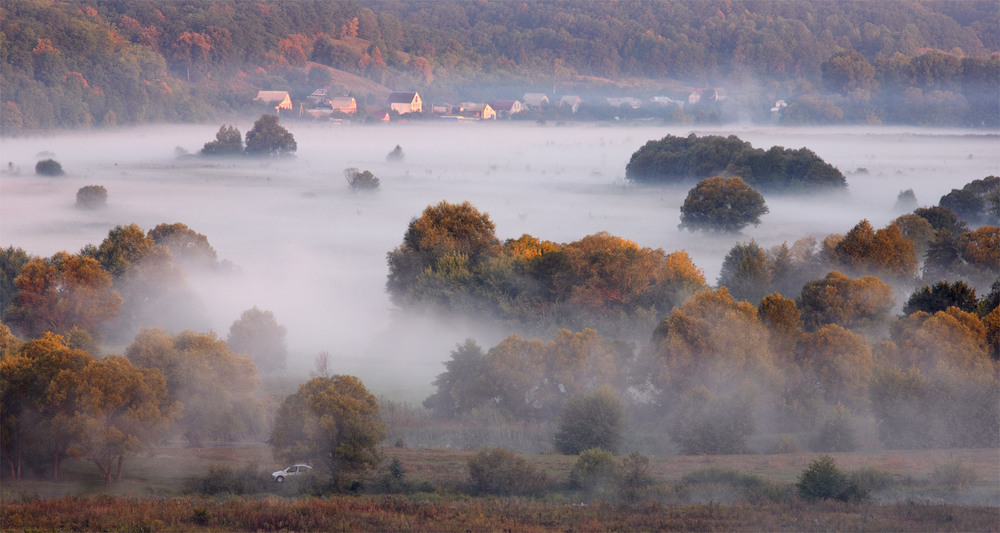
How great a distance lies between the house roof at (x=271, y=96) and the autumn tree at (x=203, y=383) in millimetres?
90279

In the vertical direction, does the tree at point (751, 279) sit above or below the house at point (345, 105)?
below

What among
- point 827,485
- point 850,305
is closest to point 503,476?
point 827,485

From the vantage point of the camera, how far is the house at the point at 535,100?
121375mm

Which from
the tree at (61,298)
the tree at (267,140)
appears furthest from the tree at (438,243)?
the tree at (267,140)

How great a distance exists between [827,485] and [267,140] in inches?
2790

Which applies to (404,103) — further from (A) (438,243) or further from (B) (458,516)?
(B) (458,516)

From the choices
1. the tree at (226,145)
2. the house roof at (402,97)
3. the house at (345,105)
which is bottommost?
the tree at (226,145)

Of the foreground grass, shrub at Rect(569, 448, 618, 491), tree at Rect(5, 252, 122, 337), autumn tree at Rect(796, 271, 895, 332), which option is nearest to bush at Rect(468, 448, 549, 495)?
shrub at Rect(569, 448, 618, 491)

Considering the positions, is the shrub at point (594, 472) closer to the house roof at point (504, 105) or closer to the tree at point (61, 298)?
the tree at point (61, 298)

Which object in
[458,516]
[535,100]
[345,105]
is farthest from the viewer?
[535,100]

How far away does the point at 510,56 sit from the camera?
453 feet

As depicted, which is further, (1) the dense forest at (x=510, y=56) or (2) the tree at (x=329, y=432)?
(1) the dense forest at (x=510, y=56)

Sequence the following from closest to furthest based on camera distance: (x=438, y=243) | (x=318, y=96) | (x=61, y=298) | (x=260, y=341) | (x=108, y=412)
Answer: (x=108, y=412)
(x=260, y=341)
(x=61, y=298)
(x=438, y=243)
(x=318, y=96)

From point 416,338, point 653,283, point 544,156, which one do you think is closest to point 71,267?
point 416,338
